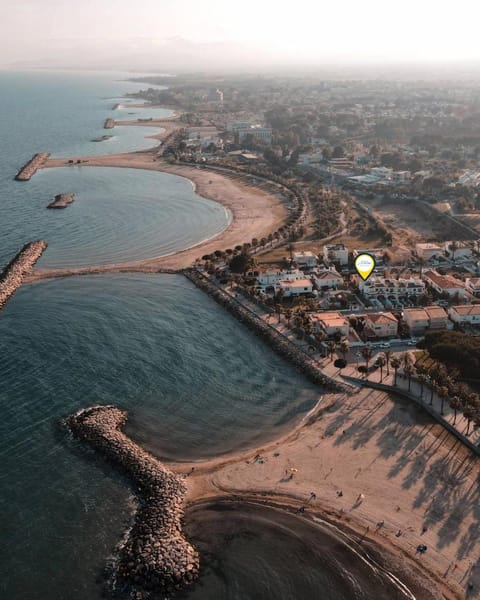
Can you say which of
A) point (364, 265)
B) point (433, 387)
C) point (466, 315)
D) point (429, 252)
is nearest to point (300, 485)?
point (433, 387)

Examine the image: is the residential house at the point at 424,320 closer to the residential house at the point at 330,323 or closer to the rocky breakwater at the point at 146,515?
the residential house at the point at 330,323

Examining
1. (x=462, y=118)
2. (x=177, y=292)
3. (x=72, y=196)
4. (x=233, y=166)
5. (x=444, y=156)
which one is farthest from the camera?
(x=462, y=118)

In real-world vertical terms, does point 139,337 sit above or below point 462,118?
below

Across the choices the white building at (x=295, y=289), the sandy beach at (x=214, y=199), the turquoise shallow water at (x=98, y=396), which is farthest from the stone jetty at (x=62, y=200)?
the white building at (x=295, y=289)

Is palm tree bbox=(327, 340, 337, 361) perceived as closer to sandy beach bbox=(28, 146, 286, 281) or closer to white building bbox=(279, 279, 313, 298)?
white building bbox=(279, 279, 313, 298)

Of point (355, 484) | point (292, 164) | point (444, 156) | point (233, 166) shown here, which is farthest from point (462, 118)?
point (355, 484)

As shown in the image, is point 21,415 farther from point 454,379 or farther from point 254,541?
point 454,379

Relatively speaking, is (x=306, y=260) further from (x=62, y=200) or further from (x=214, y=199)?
(x=62, y=200)
